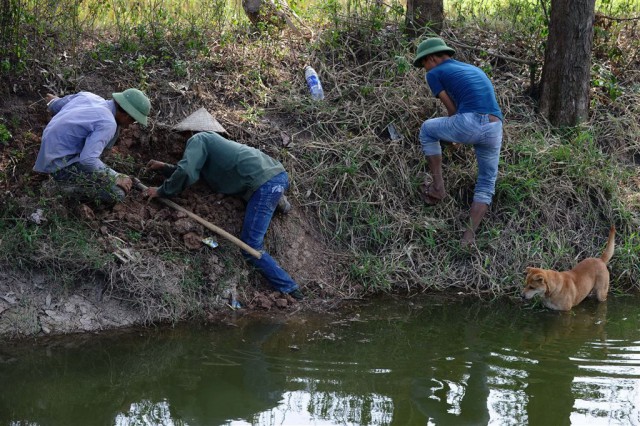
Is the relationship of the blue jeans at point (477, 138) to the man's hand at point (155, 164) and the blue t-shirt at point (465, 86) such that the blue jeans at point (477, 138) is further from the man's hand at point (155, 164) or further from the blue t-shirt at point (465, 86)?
the man's hand at point (155, 164)

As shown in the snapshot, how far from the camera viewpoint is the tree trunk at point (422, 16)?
1050 centimetres

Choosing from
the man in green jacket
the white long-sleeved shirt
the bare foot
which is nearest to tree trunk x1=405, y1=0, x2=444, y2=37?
the bare foot

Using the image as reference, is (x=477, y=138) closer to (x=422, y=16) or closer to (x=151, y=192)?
(x=422, y=16)

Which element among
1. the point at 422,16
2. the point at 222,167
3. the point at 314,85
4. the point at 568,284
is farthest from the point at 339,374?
the point at 422,16

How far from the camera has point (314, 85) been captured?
9.73 m

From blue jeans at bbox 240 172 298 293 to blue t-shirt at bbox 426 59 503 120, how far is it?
1.97 meters

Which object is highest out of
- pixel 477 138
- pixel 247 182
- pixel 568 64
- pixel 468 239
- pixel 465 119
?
pixel 568 64

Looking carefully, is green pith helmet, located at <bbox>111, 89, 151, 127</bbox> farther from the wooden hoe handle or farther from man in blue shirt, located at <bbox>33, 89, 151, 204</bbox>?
the wooden hoe handle

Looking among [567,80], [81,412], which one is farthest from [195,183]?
[567,80]

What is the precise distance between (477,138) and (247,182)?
2442 millimetres

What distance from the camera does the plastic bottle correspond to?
9.70 m

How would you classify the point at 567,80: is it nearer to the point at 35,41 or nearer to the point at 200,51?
the point at 200,51

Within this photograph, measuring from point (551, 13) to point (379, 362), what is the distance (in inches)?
216

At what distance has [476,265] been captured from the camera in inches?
337
